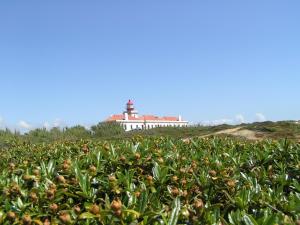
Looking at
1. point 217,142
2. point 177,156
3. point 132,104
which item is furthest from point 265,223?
point 132,104

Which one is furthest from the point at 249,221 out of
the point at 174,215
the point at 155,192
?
the point at 155,192

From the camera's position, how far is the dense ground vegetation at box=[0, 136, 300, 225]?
2498mm

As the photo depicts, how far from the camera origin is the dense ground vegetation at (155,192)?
2498 millimetres

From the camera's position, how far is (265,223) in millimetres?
2225

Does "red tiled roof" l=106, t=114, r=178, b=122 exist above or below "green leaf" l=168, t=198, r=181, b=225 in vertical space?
above

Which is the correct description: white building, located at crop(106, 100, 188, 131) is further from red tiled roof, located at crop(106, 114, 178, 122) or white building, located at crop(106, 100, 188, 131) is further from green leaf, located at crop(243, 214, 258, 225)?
green leaf, located at crop(243, 214, 258, 225)

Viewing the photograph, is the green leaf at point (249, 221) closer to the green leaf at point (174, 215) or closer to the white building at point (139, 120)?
the green leaf at point (174, 215)

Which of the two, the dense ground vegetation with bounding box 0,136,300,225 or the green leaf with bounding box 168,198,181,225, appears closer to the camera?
the green leaf with bounding box 168,198,181,225

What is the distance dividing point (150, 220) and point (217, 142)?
3.79 m

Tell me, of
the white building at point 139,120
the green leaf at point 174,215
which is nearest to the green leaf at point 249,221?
the green leaf at point 174,215

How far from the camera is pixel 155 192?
126 inches

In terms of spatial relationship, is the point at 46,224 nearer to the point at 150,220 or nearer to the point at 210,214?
the point at 150,220

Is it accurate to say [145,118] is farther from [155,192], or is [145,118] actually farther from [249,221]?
[249,221]

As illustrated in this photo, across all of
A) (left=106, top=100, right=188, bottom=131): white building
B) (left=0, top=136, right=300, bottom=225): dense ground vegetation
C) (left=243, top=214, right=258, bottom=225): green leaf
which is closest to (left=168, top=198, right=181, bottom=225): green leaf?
(left=0, top=136, right=300, bottom=225): dense ground vegetation
